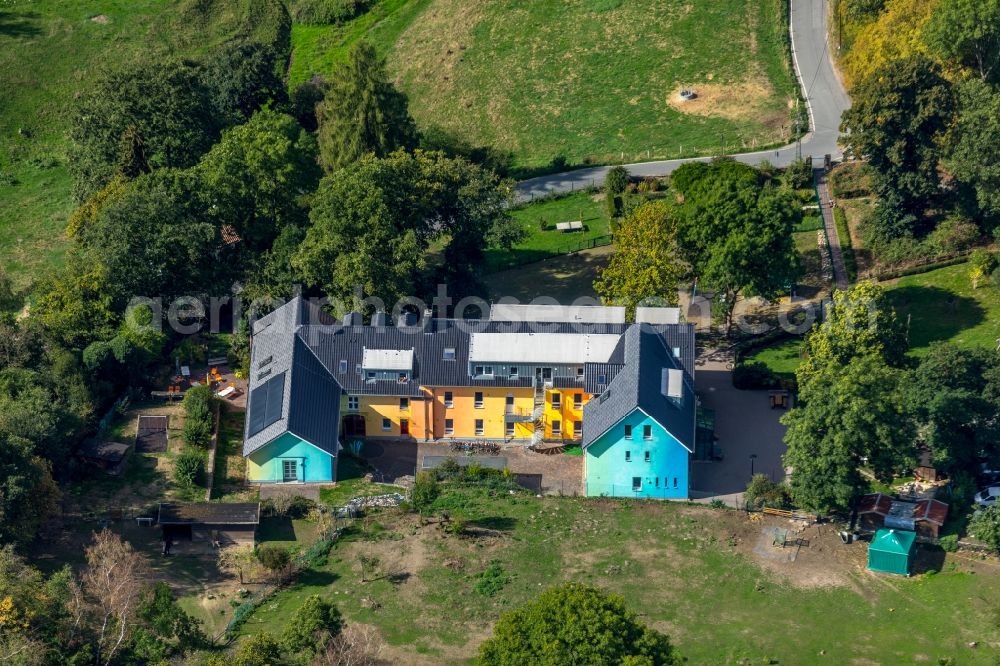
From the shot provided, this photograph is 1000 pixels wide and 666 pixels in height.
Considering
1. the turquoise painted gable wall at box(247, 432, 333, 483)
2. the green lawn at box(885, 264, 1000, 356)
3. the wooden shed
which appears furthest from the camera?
the green lawn at box(885, 264, 1000, 356)

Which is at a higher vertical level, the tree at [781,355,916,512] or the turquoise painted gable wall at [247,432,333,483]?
the tree at [781,355,916,512]

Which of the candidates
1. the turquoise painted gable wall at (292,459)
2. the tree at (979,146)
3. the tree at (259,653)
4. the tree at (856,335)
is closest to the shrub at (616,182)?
the tree at (979,146)

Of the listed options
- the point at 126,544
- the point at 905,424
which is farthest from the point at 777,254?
the point at 126,544

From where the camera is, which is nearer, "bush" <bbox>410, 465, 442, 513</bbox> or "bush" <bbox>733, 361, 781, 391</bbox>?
"bush" <bbox>410, 465, 442, 513</bbox>

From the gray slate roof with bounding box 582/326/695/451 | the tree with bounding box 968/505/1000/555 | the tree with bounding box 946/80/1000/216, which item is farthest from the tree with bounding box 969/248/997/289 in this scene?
the tree with bounding box 968/505/1000/555

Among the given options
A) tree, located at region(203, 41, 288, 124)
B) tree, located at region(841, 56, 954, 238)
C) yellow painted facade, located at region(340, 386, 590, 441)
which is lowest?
yellow painted facade, located at region(340, 386, 590, 441)

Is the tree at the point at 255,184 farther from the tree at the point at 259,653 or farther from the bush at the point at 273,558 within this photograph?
the tree at the point at 259,653

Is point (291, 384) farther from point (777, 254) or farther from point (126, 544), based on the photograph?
point (777, 254)

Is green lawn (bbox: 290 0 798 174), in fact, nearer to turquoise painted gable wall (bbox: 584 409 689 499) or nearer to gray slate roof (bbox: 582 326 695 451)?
gray slate roof (bbox: 582 326 695 451)

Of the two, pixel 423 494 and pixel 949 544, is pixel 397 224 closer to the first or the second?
pixel 423 494
